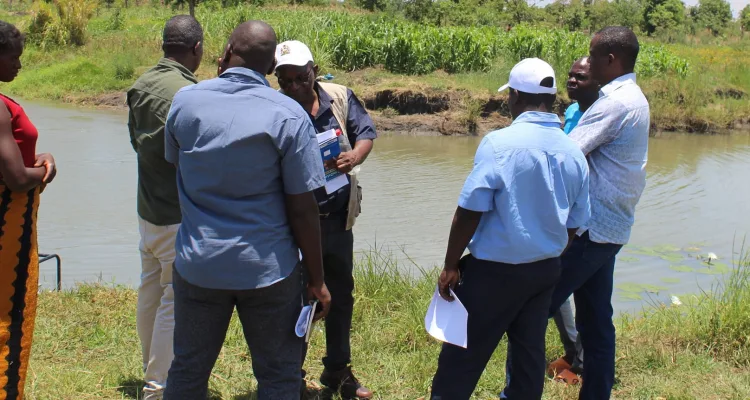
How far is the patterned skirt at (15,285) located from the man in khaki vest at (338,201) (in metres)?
1.24

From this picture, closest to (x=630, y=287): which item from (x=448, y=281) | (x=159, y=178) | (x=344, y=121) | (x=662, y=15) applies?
(x=344, y=121)

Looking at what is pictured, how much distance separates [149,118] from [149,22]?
29833mm

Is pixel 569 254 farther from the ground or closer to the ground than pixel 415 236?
farther from the ground

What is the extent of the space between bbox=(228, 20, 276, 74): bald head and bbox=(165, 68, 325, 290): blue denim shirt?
0.12m

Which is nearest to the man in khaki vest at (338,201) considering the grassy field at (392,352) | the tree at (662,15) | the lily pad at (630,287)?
the grassy field at (392,352)

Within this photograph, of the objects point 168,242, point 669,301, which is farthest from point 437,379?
point 669,301

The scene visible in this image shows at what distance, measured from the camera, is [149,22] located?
3125 cm

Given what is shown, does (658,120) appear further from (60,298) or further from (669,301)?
(60,298)

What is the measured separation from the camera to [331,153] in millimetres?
3494

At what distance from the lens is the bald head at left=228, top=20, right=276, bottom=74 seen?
276 centimetres

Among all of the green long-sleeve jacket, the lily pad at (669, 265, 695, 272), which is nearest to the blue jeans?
the green long-sleeve jacket

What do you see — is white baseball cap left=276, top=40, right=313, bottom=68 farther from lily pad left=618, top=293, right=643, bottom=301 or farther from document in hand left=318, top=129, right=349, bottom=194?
lily pad left=618, top=293, right=643, bottom=301

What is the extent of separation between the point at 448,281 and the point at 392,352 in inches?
52.1

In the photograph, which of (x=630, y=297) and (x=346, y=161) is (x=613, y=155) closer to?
(x=346, y=161)
